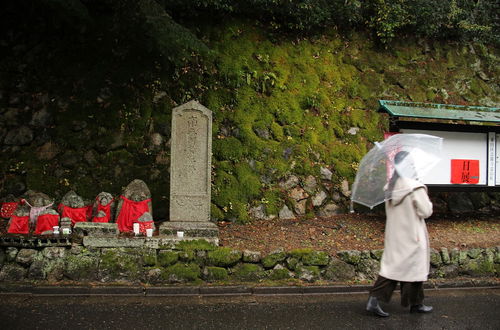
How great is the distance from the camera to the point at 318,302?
19.2 feet

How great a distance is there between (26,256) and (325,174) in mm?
6014

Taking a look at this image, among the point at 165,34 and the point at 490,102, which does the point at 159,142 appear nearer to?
the point at 165,34

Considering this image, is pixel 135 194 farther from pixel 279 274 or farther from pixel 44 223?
pixel 279 274

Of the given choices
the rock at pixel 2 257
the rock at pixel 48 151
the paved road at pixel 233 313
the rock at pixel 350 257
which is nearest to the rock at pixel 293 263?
the paved road at pixel 233 313

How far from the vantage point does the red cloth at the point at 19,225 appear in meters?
7.08

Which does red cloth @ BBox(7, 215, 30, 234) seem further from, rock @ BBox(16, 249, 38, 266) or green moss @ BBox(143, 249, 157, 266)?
green moss @ BBox(143, 249, 157, 266)

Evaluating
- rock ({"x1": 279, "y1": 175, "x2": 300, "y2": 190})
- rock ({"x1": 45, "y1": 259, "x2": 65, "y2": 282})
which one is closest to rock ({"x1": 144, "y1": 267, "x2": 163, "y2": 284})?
rock ({"x1": 45, "y1": 259, "x2": 65, "y2": 282})

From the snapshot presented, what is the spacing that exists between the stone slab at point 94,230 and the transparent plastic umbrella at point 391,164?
3.71 m

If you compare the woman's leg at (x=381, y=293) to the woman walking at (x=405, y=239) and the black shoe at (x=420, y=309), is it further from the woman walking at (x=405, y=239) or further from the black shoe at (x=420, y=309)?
the black shoe at (x=420, y=309)

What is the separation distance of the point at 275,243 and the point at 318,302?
1.71 meters

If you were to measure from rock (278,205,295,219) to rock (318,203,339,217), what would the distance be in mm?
643

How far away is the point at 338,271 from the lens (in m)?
6.64

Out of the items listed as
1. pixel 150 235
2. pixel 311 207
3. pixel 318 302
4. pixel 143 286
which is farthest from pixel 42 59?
pixel 318 302

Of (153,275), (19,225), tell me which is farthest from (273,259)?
(19,225)
